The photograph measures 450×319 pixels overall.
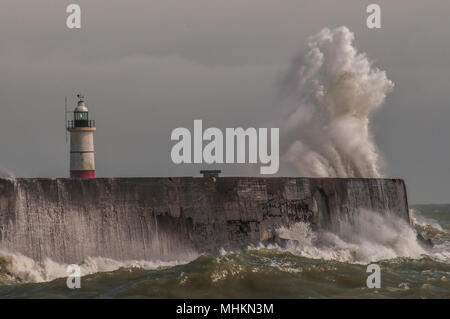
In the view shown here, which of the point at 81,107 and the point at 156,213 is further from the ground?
the point at 81,107

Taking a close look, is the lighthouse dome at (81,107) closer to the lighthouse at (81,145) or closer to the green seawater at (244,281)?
the lighthouse at (81,145)

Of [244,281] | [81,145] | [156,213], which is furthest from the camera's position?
[81,145]

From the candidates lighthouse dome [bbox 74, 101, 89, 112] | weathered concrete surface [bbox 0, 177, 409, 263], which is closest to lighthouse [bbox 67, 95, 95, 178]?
lighthouse dome [bbox 74, 101, 89, 112]

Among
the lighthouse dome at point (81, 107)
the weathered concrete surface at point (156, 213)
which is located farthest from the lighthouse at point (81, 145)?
the weathered concrete surface at point (156, 213)

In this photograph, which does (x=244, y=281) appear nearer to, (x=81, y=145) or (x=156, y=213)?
(x=156, y=213)

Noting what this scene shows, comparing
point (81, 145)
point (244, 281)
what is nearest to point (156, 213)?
point (244, 281)

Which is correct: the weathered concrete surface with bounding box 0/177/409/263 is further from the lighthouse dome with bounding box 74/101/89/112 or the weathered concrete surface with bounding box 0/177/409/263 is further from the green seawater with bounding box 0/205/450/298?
the lighthouse dome with bounding box 74/101/89/112
